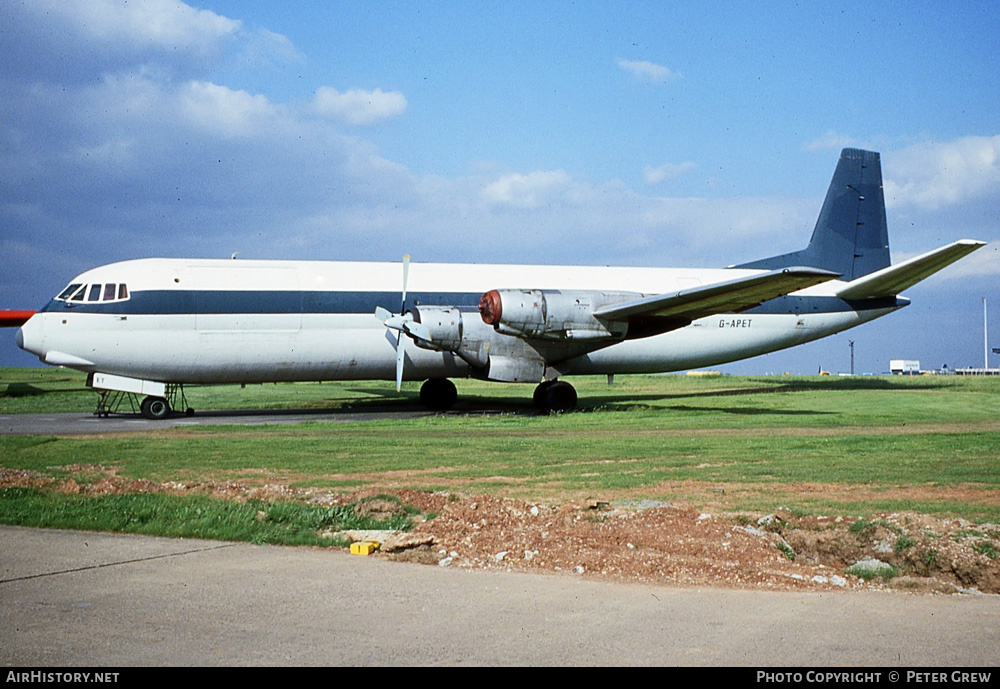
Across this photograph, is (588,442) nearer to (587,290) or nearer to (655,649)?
(587,290)

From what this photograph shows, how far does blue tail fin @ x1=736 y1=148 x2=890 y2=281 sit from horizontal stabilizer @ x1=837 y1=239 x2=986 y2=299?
1.19 metres

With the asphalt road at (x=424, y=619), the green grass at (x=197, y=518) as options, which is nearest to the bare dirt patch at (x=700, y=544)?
the asphalt road at (x=424, y=619)

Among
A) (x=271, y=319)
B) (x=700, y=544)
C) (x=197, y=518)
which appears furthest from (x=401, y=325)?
(x=700, y=544)

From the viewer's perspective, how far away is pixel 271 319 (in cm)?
2381

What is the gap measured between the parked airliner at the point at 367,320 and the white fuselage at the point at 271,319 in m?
0.03

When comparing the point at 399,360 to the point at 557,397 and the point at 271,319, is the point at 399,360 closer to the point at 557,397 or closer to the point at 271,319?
the point at 271,319

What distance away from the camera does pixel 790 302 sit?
2953 cm

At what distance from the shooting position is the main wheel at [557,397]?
24.8 meters

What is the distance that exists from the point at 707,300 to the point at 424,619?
19061mm

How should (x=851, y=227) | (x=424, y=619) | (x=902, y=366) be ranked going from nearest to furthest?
(x=424, y=619) → (x=851, y=227) → (x=902, y=366)

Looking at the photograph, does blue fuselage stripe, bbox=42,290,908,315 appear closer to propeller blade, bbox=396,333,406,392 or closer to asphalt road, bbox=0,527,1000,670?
propeller blade, bbox=396,333,406,392
